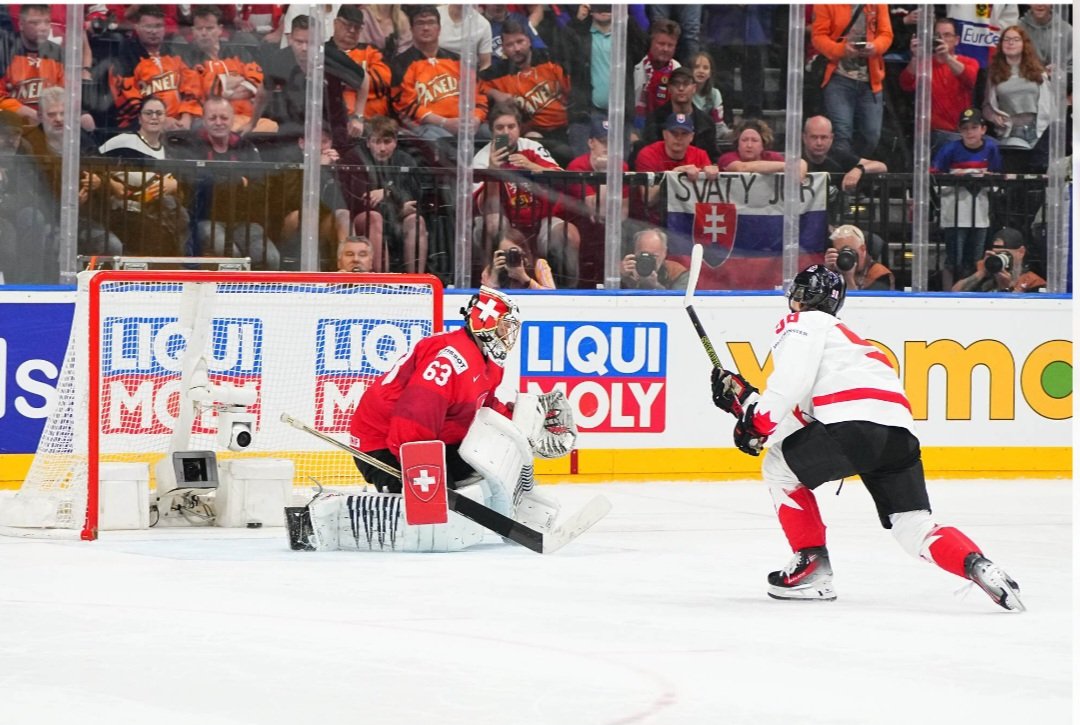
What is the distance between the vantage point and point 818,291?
15.1ft

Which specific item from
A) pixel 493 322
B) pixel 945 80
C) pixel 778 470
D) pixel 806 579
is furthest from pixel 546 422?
pixel 945 80

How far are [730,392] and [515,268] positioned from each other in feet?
10.1

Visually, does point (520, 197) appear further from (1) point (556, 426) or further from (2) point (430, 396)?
(2) point (430, 396)

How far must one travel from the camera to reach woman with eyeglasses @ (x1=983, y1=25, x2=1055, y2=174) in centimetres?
810

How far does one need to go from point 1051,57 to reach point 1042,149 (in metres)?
0.45

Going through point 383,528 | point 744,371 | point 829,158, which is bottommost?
point 383,528

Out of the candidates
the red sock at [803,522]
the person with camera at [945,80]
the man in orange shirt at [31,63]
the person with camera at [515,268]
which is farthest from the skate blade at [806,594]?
the man in orange shirt at [31,63]

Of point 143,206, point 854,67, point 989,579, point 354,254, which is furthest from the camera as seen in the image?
point 854,67

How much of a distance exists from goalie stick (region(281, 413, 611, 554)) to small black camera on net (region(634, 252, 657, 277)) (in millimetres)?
2500

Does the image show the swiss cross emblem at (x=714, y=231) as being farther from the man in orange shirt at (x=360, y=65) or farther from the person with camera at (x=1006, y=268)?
the man in orange shirt at (x=360, y=65)

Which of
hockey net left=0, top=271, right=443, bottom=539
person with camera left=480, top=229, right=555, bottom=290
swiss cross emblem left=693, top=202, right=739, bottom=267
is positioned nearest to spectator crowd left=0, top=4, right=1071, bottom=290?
person with camera left=480, top=229, right=555, bottom=290

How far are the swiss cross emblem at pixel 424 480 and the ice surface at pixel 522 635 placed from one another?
0.21 m

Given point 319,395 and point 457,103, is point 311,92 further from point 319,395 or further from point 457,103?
point 319,395

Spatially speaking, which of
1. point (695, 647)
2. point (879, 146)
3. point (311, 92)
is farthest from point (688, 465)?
point (695, 647)
